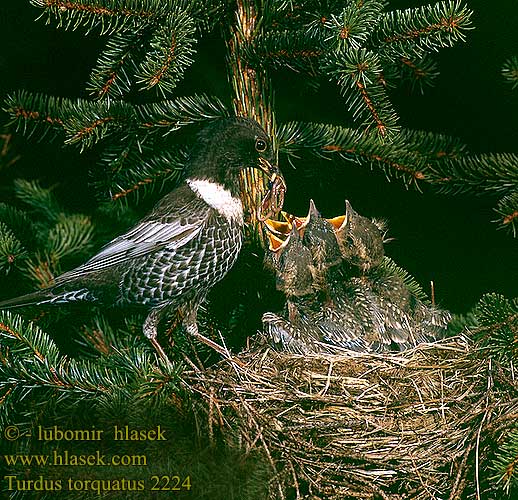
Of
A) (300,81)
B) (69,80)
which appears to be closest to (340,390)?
(300,81)

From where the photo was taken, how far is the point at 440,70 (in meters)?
3.19

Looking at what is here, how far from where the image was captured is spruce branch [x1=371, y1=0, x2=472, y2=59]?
84.3 inches

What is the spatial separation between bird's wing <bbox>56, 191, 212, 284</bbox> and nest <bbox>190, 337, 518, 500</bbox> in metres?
0.36

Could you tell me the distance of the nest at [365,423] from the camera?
2127 mm

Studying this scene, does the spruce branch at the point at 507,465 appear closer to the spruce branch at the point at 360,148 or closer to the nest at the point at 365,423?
the nest at the point at 365,423

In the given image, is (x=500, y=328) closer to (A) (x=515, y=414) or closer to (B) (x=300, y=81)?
(A) (x=515, y=414)

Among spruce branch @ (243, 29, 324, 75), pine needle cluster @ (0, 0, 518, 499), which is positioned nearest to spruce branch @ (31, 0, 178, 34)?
pine needle cluster @ (0, 0, 518, 499)

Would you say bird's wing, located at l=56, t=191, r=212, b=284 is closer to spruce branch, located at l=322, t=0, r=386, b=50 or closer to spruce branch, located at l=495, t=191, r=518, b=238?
spruce branch, located at l=322, t=0, r=386, b=50

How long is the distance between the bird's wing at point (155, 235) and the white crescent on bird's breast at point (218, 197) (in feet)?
0.08

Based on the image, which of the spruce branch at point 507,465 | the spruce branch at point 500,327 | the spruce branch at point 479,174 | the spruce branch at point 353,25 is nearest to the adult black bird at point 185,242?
the spruce branch at point 353,25

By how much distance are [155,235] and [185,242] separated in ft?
0.28

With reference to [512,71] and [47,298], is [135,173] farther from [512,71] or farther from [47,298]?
[512,71]

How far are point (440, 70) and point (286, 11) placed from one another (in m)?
0.92

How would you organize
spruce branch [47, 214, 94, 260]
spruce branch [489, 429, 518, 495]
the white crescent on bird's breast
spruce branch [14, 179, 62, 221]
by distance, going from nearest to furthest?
spruce branch [489, 429, 518, 495] < the white crescent on bird's breast < spruce branch [47, 214, 94, 260] < spruce branch [14, 179, 62, 221]
